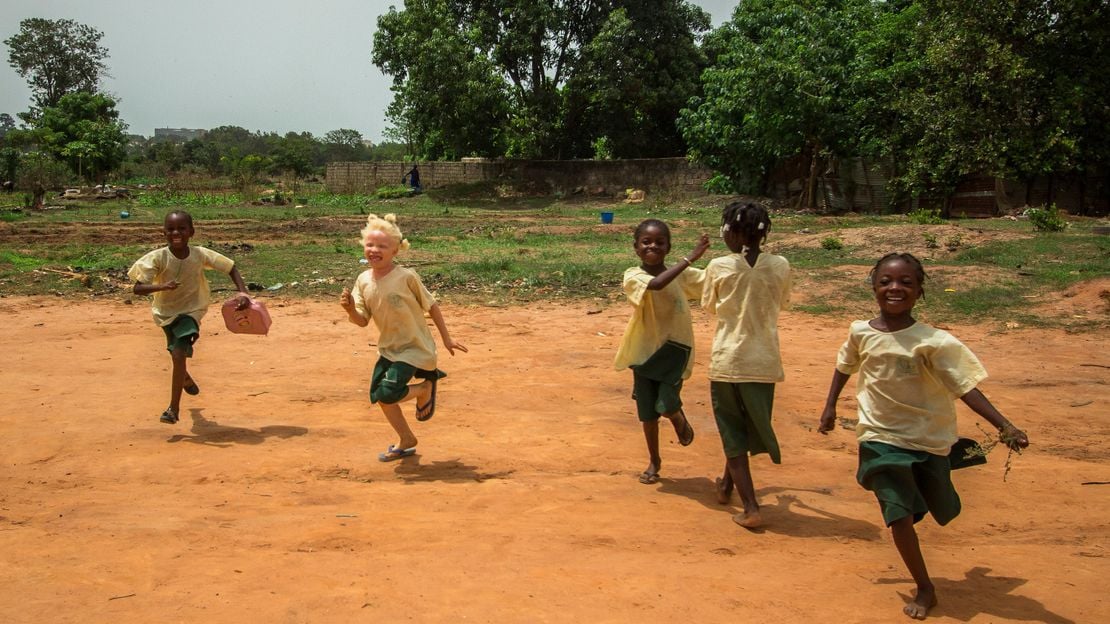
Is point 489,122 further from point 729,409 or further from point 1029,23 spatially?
point 729,409

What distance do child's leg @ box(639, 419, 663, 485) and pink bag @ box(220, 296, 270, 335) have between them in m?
2.78

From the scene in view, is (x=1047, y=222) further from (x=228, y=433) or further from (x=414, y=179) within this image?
(x=414, y=179)

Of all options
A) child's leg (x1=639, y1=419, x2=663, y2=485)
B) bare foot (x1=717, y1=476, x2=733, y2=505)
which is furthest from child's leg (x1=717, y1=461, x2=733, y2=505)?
child's leg (x1=639, y1=419, x2=663, y2=485)

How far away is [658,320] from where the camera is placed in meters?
5.03

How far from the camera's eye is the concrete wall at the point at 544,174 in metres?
31.6

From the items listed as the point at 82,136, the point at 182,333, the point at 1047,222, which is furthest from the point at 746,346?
the point at 82,136

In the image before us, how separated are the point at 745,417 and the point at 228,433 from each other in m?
3.62

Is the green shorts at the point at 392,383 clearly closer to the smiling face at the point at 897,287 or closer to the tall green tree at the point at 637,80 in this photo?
the smiling face at the point at 897,287

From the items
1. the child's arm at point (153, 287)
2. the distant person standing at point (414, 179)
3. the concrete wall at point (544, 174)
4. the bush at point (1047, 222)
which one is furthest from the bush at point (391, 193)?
the child's arm at point (153, 287)

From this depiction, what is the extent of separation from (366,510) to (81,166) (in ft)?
118

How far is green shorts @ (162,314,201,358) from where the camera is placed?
6301 mm

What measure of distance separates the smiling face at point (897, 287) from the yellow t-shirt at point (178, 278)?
14.6 ft

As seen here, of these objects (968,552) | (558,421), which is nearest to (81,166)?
(558,421)

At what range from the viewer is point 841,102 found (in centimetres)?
2431
